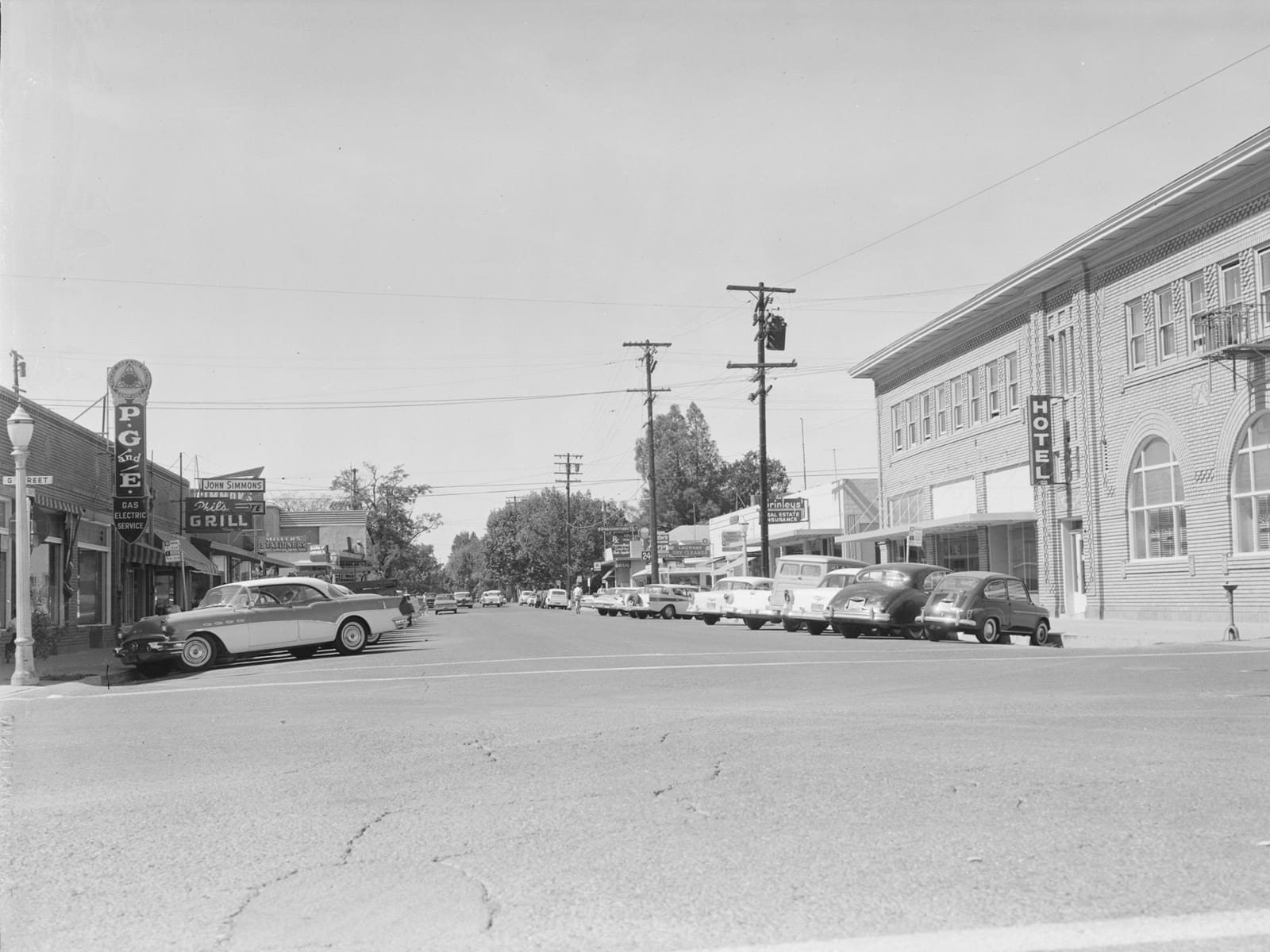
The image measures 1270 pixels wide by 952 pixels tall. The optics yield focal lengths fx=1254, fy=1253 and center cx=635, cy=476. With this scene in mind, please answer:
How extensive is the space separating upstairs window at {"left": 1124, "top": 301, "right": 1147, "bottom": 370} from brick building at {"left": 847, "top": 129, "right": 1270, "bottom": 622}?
0.06 m

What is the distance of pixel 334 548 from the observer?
89.1 meters

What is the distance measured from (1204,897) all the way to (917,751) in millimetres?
3956

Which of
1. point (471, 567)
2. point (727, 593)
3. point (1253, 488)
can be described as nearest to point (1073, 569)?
point (1253, 488)

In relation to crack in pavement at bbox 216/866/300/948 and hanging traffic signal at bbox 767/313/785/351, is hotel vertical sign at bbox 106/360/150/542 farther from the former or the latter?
crack in pavement at bbox 216/866/300/948

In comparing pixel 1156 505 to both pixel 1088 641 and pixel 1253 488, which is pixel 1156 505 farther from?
pixel 1088 641

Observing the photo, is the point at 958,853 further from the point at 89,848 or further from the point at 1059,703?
the point at 1059,703

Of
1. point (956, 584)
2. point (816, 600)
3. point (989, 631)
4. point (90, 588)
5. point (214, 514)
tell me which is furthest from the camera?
point (214, 514)

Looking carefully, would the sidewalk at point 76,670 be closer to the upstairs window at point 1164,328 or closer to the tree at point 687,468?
the upstairs window at point 1164,328

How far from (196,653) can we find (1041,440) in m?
23.9

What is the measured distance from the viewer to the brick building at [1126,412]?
2802cm

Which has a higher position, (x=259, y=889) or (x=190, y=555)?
(x=190, y=555)

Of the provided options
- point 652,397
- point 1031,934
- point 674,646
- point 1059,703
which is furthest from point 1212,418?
point 652,397

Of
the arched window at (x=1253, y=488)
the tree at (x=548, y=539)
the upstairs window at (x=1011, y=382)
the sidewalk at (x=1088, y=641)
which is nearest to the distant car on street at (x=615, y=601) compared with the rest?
the upstairs window at (x=1011, y=382)

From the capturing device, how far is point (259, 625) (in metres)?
22.3
